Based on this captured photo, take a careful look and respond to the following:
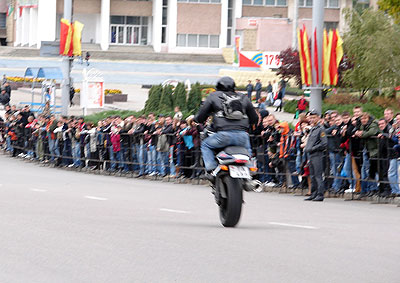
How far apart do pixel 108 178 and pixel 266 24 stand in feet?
220

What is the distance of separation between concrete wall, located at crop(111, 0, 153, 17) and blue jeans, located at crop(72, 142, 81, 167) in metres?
74.3

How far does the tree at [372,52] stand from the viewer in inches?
1960

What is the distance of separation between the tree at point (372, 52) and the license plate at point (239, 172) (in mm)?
38411

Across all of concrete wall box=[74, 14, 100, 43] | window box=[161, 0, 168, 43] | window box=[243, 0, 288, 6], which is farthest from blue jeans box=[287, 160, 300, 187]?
window box=[243, 0, 288, 6]

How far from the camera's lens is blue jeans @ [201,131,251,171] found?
12375mm

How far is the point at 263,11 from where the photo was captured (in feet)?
345

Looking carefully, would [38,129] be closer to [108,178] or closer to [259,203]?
[108,178]

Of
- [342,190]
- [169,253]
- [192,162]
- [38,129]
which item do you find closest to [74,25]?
[38,129]

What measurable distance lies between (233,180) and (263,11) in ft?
310

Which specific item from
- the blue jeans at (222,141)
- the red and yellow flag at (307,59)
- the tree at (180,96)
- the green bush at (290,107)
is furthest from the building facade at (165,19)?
the blue jeans at (222,141)

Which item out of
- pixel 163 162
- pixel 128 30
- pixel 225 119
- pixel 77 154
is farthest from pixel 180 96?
pixel 128 30

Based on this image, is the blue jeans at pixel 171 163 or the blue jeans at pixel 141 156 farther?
the blue jeans at pixel 141 156

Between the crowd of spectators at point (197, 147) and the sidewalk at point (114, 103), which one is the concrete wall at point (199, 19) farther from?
the crowd of spectators at point (197, 147)

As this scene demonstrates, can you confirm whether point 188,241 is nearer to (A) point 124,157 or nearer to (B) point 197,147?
(B) point 197,147
